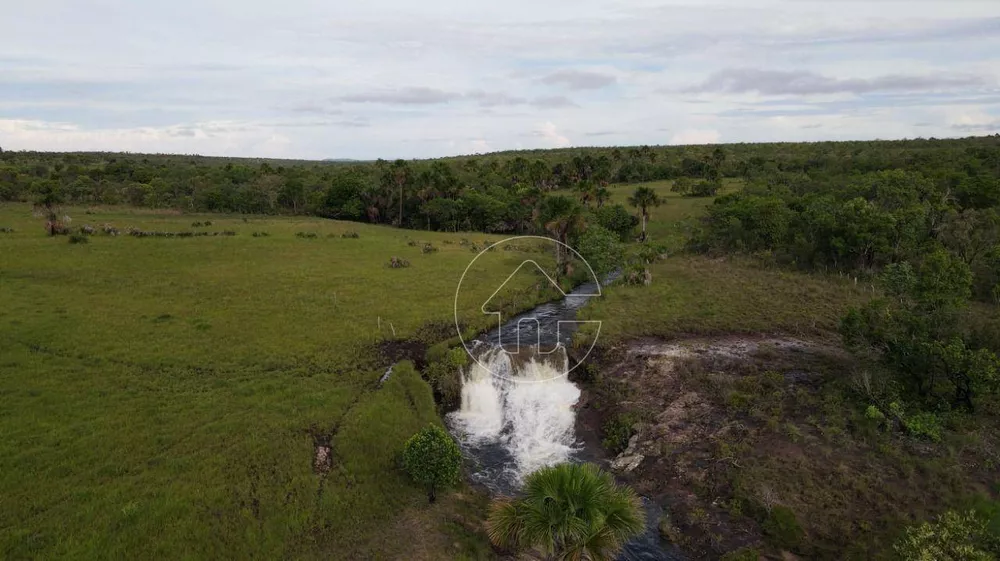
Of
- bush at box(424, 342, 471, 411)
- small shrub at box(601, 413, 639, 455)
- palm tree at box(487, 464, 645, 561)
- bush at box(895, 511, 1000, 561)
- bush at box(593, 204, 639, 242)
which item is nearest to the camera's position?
bush at box(895, 511, 1000, 561)

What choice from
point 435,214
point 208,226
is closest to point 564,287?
point 435,214

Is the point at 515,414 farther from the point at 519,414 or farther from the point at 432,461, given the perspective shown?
the point at 432,461

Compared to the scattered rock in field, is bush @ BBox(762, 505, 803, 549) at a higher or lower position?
lower

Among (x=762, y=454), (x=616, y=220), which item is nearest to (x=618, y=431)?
(x=762, y=454)

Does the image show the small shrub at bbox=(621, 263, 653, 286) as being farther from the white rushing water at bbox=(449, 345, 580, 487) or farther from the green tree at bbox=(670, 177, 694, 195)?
the green tree at bbox=(670, 177, 694, 195)

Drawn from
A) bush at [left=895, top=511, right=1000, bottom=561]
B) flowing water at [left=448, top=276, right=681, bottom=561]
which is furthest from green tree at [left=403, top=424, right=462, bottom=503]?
bush at [left=895, top=511, right=1000, bottom=561]

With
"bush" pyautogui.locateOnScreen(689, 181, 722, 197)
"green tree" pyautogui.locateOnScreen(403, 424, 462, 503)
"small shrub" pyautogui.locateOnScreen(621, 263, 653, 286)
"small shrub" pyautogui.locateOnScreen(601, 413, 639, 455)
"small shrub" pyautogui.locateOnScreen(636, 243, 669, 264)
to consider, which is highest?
"bush" pyautogui.locateOnScreen(689, 181, 722, 197)
